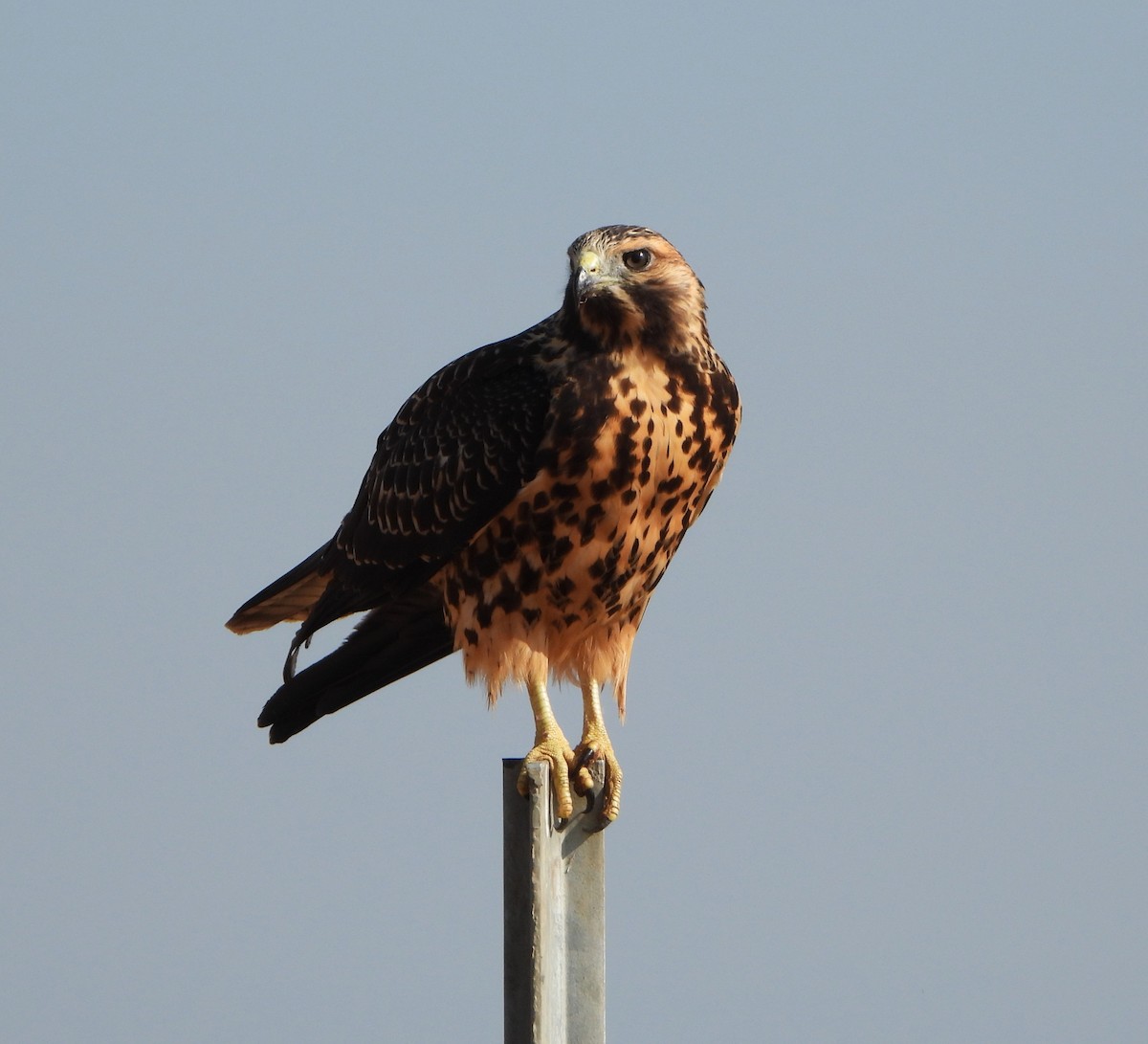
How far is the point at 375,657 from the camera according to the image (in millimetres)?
6750

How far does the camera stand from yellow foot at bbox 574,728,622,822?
5.96 meters

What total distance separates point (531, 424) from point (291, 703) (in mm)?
1591

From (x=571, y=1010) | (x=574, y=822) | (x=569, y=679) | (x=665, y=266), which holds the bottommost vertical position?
(x=571, y=1010)

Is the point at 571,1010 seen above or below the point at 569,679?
below

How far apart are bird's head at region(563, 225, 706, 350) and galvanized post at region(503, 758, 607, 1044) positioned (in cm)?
135

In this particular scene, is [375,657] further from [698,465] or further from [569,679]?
[698,465]

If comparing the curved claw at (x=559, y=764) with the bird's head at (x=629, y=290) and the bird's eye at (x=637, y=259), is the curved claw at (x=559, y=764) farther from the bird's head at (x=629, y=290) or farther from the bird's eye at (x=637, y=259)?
the bird's eye at (x=637, y=259)

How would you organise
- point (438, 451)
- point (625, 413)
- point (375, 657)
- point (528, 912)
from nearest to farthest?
point (528, 912) < point (625, 413) < point (438, 451) < point (375, 657)

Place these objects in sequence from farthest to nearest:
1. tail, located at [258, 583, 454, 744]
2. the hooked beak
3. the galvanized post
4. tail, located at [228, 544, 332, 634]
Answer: tail, located at [228, 544, 332, 634]
tail, located at [258, 583, 454, 744]
the hooked beak
the galvanized post

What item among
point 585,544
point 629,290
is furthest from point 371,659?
point 629,290

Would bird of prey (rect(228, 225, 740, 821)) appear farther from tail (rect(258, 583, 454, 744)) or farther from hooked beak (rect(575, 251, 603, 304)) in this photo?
tail (rect(258, 583, 454, 744))

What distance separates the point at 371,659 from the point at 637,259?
1819 mm

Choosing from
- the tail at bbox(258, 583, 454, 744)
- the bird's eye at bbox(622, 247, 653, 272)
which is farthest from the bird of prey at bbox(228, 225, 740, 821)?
the tail at bbox(258, 583, 454, 744)

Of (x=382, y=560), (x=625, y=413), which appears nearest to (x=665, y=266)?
(x=625, y=413)
